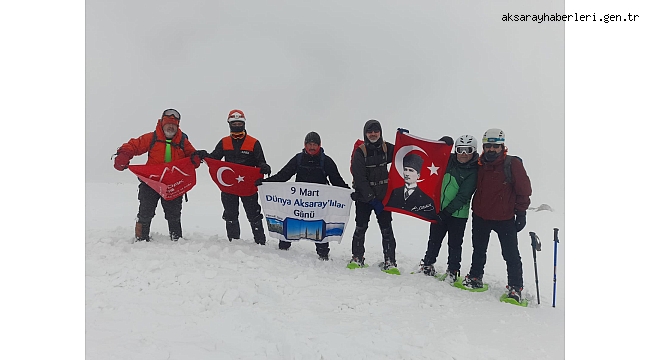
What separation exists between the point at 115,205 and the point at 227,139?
9.61 m

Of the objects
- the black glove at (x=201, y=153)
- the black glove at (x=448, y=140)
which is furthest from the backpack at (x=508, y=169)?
the black glove at (x=201, y=153)

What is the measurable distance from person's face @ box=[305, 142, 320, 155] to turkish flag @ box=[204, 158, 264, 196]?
1159 mm

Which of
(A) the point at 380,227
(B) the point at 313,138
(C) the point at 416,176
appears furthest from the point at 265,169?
(C) the point at 416,176

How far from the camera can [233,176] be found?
766 cm

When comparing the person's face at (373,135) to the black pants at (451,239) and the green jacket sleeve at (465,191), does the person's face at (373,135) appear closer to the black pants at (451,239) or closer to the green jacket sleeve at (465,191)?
the green jacket sleeve at (465,191)

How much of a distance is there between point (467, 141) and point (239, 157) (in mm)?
4276

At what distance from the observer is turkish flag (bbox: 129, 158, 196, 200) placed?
23.6 feet

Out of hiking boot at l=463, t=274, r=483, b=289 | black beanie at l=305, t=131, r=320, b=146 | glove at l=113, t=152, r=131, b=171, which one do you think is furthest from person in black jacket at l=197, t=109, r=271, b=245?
hiking boot at l=463, t=274, r=483, b=289

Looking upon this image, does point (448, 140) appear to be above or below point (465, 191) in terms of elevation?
above

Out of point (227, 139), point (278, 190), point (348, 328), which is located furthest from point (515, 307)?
point (227, 139)

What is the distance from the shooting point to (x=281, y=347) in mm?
3973

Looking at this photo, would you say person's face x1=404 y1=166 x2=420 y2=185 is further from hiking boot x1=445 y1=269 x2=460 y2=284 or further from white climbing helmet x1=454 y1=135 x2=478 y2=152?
hiking boot x1=445 y1=269 x2=460 y2=284

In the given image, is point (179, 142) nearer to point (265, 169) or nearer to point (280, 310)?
point (265, 169)

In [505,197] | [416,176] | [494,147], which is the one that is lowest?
[505,197]
